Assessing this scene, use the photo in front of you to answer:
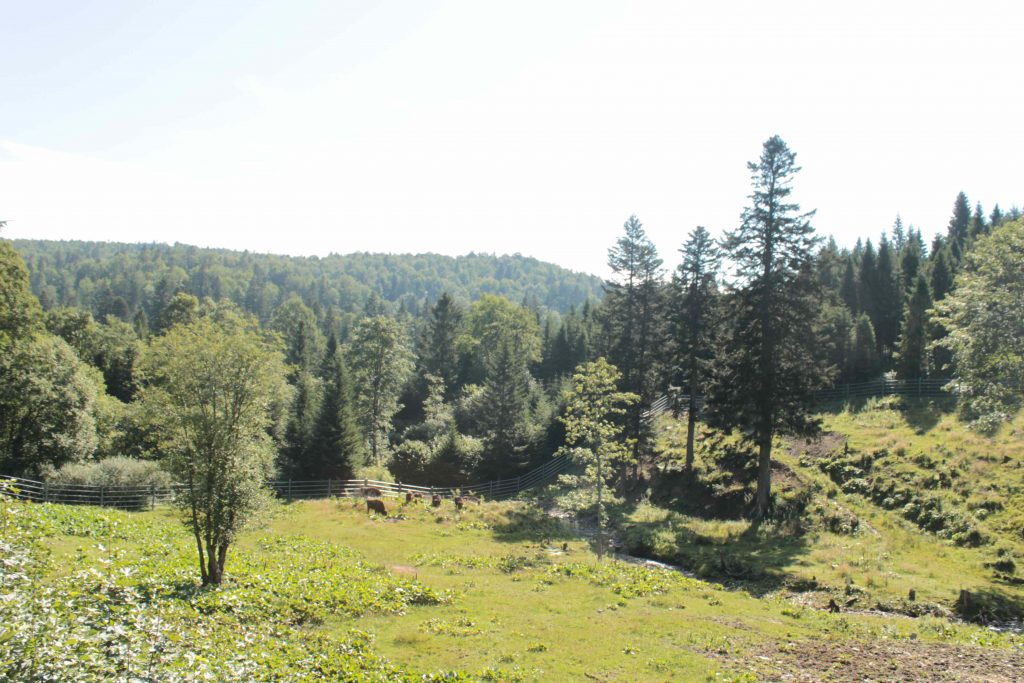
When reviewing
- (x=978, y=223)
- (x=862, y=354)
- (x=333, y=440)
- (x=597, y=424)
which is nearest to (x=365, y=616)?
(x=597, y=424)

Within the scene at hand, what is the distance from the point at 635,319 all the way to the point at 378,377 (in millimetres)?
27096

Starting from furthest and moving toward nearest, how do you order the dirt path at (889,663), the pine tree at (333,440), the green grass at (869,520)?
the pine tree at (333,440), the green grass at (869,520), the dirt path at (889,663)

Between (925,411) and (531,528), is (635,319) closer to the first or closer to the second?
(531,528)

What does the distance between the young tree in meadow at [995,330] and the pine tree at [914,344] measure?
1029 inches

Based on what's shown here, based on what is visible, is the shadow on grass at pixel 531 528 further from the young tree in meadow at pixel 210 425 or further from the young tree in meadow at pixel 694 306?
the young tree in meadow at pixel 210 425

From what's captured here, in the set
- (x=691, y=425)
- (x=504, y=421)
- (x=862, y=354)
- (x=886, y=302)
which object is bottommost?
(x=504, y=421)

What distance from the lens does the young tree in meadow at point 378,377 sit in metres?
58.3

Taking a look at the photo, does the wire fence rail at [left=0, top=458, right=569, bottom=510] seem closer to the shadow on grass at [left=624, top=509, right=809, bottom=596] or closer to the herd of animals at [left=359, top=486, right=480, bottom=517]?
the herd of animals at [left=359, top=486, right=480, bottom=517]

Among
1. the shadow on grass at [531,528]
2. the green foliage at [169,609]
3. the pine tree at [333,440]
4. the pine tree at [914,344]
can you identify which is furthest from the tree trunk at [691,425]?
the green foliage at [169,609]

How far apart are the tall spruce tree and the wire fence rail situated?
10675 millimetres

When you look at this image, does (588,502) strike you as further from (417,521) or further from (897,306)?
(897,306)

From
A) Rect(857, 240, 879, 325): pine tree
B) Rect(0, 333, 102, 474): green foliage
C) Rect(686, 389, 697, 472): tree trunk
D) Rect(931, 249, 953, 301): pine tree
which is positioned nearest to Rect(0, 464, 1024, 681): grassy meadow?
Rect(0, 333, 102, 474): green foliage

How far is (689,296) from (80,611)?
37073 mm

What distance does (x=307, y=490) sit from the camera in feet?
135
